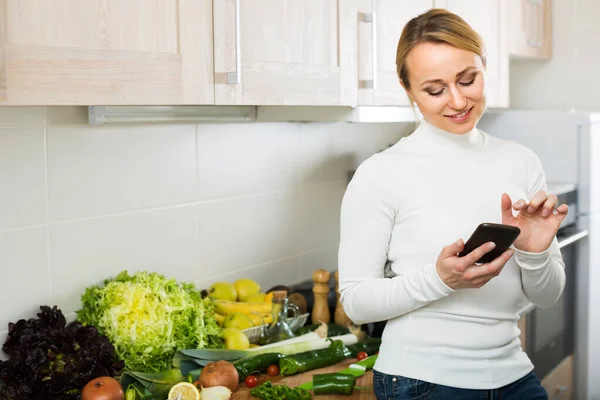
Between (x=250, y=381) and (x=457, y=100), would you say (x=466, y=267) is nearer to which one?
(x=457, y=100)

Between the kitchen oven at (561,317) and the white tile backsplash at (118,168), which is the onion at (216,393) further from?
the kitchen oven at (561,317)

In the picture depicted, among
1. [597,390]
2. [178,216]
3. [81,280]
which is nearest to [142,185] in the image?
[178,216]

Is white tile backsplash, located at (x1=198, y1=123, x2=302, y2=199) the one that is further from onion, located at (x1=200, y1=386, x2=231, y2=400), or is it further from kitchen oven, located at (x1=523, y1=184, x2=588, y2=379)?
kitchen oven, located at (x1=523, y1=184, x2=588, y2=379)

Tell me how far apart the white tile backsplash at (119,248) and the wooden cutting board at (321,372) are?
403mm

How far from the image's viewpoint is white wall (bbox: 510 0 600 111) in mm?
3348

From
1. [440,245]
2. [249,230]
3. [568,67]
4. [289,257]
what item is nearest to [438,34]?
[440,245]

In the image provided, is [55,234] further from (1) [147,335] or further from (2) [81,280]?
(1) [147,335]

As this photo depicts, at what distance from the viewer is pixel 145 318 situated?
172 cm

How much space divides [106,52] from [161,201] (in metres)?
0.72

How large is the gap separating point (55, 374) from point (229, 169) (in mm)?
810

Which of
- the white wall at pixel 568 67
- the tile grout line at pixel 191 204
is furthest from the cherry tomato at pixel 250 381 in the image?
the white wall at pixel 568 67

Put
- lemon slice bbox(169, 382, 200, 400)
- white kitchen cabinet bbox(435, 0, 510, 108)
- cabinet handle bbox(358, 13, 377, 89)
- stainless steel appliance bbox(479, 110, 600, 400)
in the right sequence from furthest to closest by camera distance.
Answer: stainless steel appliance bbox(479, 110, 600, 400), white kitchen cabinet bbox(435, 0, 510, 108), cabinet handle bbox(358, 13, 377, 89), lemon slice bbox(169, 382, 200, 400)

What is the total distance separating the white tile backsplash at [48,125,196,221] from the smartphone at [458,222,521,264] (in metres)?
0.88

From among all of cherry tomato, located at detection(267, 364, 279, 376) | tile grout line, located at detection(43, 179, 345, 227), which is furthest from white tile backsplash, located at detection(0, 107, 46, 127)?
cherry tomato, located at detection(267, 364, 279, 376)
